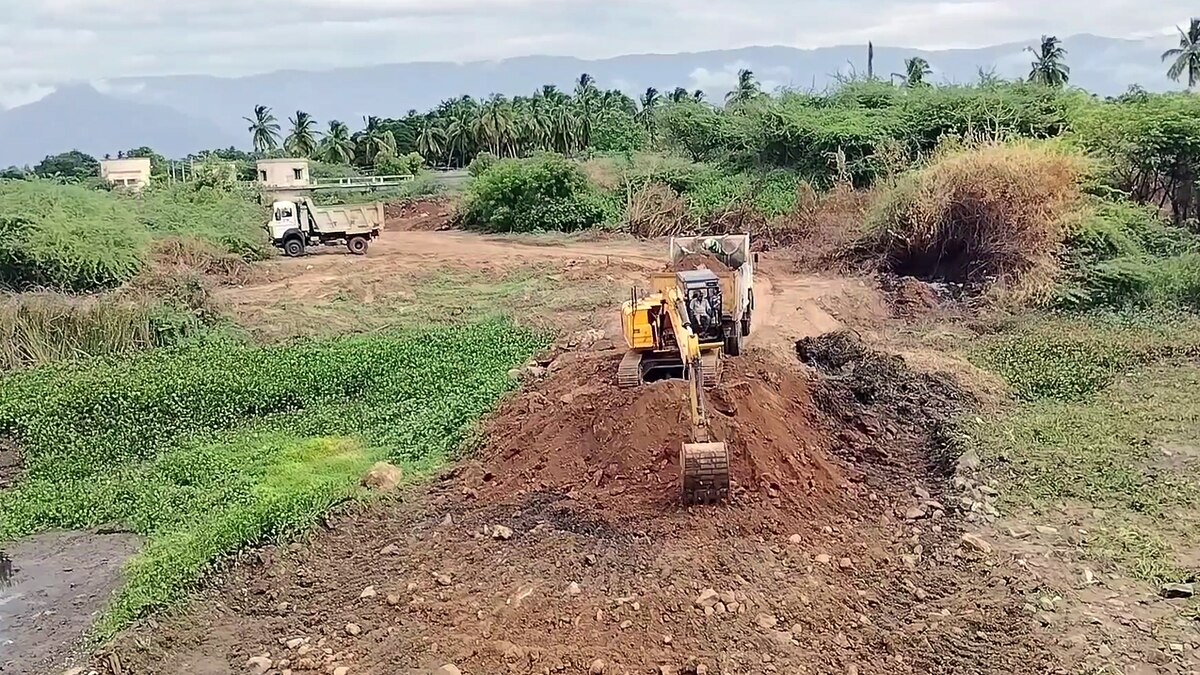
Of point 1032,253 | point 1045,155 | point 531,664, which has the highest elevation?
point 1045,155

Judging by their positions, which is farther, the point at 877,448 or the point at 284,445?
the point at 284,445

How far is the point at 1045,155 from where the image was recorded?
768 inches

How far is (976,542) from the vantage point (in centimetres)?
841

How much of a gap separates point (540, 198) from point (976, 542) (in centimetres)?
2519

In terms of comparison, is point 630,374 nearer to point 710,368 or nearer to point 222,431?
point 710,368

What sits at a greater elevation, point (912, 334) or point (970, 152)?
point (970, 152)

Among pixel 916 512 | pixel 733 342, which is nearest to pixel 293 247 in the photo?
pixel 733 342

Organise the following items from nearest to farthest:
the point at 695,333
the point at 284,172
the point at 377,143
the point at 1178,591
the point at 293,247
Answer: the point at 1178,591 → the point at 695,333 → the point at 293,247 → the point at 284,172 → the point at 377,143

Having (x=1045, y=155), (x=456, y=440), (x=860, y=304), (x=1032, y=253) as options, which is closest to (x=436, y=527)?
(x=456, y=440)

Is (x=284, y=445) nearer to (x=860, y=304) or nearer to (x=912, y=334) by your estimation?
(x=912, y=334)

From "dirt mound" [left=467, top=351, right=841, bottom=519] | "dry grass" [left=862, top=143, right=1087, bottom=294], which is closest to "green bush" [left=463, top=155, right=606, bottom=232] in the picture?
"dry grass" [left=862, top=143, right=1087, bottom=294]

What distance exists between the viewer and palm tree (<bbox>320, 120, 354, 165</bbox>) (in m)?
63.4

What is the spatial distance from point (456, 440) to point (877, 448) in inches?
174

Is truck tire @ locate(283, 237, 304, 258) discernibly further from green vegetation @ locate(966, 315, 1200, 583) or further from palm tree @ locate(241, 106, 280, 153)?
palm tree @ locate(241, 106, 280, 153)
